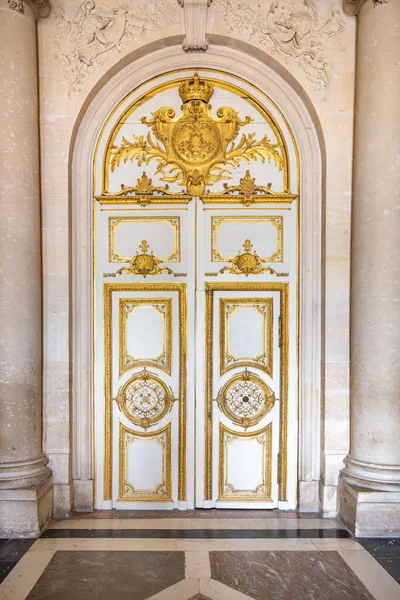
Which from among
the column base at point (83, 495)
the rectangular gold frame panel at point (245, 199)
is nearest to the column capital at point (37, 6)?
the rectangular gold frame panel at point (245, 199)

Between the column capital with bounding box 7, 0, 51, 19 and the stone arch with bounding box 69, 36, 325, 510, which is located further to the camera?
the stone arch with bounding box 69, 36, 325, 510

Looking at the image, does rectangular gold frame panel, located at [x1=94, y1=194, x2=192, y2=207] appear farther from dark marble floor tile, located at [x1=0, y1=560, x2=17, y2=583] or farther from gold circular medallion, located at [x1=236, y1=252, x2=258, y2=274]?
dark marble floor tile, located at [x1=0, y1=560, x2=17, y2=583]

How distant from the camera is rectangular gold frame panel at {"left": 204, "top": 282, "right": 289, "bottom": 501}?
4.39 m

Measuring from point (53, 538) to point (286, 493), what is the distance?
2051 millimetres

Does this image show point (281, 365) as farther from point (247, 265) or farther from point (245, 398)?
point (247, 265)

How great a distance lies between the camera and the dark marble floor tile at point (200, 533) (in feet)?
12.4

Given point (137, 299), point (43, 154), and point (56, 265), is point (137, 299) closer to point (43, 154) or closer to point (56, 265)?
point (56, 265)

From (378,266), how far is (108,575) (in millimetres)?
3068

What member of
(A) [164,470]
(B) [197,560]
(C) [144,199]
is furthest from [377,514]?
(C) [144,199]

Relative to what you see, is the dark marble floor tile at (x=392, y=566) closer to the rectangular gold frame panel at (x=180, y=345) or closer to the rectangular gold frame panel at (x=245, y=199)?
the rectangular gold frame panel at (x=180, y=345)

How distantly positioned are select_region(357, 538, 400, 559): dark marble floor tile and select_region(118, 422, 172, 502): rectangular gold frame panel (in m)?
1.71

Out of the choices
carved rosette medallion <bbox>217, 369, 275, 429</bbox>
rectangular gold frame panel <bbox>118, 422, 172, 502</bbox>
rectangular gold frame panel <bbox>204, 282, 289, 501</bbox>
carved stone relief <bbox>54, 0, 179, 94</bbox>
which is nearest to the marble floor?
rectangular gold frame panel <bbox>118, 422, 172, 502</bbox>

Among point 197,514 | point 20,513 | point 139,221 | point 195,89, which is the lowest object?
point 197,514

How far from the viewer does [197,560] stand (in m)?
3.39
